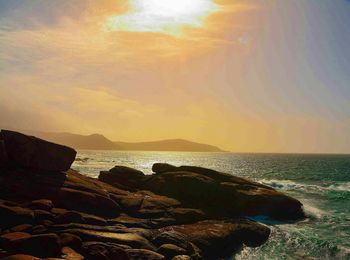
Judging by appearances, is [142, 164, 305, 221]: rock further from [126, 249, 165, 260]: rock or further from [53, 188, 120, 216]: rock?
[126, 249, 165, 260]: rock

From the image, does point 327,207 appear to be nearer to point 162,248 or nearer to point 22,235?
point 162,248

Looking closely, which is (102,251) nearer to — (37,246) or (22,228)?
(37,246)

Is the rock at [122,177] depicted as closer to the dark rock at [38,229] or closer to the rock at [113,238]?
the rock at [113,238]

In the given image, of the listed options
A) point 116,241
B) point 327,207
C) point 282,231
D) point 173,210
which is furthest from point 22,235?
point 327,207

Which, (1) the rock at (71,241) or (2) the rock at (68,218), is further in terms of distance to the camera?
(2) the rock at (68,218)

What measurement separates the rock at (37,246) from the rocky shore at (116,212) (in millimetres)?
47

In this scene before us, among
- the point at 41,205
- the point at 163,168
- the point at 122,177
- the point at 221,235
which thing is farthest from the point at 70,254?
the point at 163,168

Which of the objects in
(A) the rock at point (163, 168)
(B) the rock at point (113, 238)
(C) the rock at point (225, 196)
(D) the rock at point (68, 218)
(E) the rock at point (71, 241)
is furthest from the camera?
(A) the rock at point (163, 168)

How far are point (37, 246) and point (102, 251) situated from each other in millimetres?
3283

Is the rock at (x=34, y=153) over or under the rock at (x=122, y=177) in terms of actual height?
over

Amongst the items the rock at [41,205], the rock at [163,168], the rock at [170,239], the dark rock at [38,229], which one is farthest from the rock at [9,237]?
the rock at [163,168]

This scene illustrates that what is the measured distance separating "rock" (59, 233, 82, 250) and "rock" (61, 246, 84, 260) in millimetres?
493

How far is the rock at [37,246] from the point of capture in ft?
63.0

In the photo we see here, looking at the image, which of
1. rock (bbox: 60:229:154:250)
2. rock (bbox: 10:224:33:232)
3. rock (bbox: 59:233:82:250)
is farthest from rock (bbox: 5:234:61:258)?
rock (bbox: 60:229:154:250)
